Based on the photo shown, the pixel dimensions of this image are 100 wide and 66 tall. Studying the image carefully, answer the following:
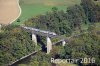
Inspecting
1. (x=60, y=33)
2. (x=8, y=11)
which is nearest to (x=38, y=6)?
(x=8, y=11)

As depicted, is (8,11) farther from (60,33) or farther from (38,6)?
(60,33)

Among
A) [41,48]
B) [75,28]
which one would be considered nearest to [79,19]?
[75,28]

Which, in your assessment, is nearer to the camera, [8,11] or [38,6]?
[8,11]

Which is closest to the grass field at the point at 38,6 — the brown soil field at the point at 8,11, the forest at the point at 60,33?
the brown soil field at the point at 8,11

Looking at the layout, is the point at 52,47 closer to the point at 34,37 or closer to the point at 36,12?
the point at 34,37

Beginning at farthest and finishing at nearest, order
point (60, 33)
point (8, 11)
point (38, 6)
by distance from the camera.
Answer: point (38, 6), point (8, 11), point (60, 33)

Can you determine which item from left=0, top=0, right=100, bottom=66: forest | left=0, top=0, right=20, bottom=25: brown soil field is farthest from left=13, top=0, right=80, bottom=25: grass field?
left=0, top=0, right=100, bottom=66: forest

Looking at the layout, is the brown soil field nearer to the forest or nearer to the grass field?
the grass field

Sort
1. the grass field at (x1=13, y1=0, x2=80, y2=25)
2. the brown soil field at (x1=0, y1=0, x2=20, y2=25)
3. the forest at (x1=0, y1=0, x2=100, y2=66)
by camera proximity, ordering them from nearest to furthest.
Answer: the forest at (x1=0, y1=0, x2=100, y2=66) < the brown soil field at (x1=0, y1=0, x2=20, y2=25) < the grass field at (x1=13, y1=0, x2=80, y2=25)
